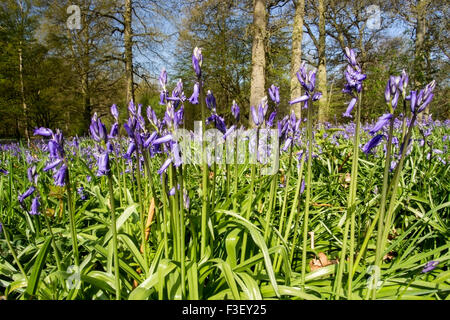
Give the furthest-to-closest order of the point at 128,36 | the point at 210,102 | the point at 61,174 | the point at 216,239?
the point at 128,36, the point at 216,239, the point at 210,102, the point at 61,174

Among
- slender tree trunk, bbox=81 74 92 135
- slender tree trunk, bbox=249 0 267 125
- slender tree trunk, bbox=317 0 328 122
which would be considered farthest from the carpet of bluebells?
slender tree trunk, bbox=81 74 92 135

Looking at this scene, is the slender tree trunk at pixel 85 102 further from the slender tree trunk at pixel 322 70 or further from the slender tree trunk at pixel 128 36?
the slender tree trunk at pixel 322 70

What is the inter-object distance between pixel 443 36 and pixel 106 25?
18.4 m

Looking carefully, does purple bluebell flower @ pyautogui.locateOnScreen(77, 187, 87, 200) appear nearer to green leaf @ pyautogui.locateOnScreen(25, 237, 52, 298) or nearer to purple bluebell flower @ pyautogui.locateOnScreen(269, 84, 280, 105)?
green leaf @ pyautogui.locateOnScreen(25, 237, 52, 298)

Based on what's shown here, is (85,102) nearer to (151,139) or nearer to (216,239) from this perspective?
(216,239)

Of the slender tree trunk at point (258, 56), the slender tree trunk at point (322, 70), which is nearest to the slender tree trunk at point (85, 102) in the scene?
the slender tree trunk at point (258, 56)

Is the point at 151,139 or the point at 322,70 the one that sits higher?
the point at 322,70

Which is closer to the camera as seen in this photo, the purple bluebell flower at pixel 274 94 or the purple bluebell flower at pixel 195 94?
the purple bluebell flower at pixel 195 94

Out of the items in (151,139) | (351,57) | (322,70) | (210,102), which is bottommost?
(151,139)

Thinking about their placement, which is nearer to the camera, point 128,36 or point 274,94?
point 274,94

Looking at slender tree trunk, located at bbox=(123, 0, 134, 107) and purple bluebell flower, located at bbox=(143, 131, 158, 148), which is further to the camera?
slender tree trunk, located at bbox=(123, 0, 134, 107)

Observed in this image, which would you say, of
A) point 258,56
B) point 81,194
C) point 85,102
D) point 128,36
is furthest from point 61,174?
point 85,102
